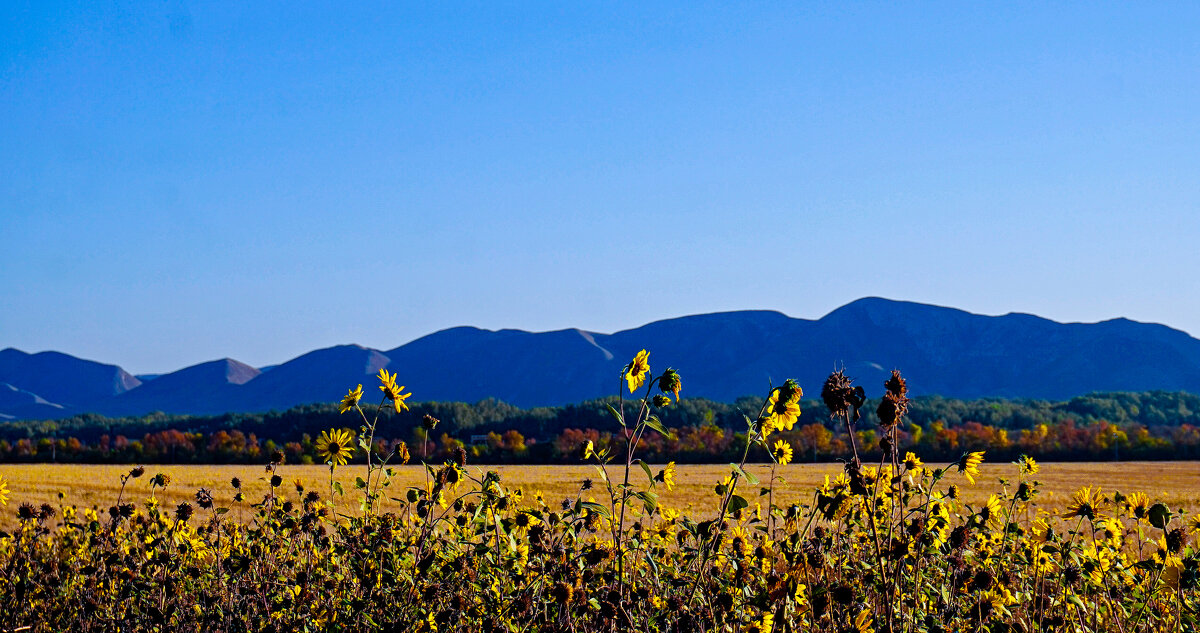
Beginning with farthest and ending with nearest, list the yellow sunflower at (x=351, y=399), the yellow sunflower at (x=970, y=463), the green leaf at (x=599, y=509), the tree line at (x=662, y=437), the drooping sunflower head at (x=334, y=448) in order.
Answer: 1. the tree line at (x=662, y=437)
2. the drooping sunflower head at (x=334, y=448)
3. the yellow sunflower at (x=351, y=399)
4. the yellow sunflower at (x=970, y=463)
5. the green leaf at (x=599, y=509)

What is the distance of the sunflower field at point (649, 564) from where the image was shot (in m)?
4.02

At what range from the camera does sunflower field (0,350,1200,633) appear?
402 cm

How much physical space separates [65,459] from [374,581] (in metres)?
92.1

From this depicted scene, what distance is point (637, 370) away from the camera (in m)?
4.28

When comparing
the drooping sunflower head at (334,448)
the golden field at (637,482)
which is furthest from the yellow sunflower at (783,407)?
the golden field at (637,482)

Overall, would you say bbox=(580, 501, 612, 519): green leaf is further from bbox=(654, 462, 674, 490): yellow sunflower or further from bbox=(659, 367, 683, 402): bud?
bbox=(654, 462, 674, 490): yellow sunflower

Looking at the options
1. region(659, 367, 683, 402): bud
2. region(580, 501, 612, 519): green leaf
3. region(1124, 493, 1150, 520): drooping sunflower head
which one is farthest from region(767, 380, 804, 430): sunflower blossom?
region(1124, 493, 1150, 520): drooping sunflower head

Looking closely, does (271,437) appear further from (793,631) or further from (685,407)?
(793,631)

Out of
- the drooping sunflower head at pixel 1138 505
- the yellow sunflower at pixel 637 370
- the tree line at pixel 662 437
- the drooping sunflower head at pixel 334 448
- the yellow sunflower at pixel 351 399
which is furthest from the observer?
the tree line at pixel 662 437

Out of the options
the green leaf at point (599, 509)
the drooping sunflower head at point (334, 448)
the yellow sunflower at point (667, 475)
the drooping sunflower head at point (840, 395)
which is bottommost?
the green leaf at point (599, 509)

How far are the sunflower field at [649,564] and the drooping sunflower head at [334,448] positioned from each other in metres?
0.01

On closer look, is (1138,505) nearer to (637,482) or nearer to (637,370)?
(637,370)

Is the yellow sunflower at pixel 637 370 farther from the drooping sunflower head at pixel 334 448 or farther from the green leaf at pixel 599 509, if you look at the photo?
the drooping sunflower head at pixel 334 448

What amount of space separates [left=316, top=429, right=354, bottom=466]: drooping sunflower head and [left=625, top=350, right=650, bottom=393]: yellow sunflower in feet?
6.79
